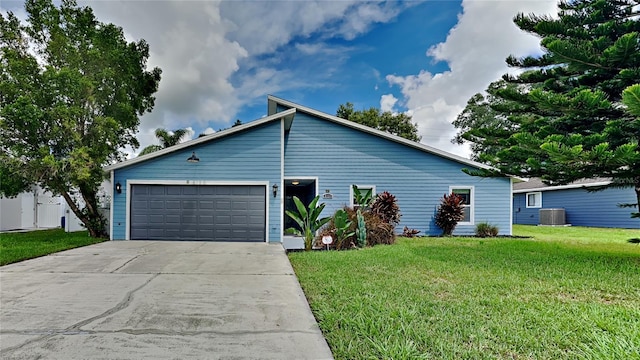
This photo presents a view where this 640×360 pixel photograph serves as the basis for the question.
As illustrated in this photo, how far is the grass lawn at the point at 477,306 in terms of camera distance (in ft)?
9.16

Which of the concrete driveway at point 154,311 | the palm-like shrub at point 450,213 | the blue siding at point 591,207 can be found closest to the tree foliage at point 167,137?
the concrete driveway at point 154,311

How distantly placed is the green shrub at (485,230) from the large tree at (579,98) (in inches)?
185

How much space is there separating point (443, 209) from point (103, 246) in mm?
11155

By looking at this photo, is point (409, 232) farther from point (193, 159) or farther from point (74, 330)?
point (74, 330)

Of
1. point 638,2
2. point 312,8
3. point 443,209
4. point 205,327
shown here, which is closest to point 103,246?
point 205,327

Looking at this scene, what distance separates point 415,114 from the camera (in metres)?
27.5

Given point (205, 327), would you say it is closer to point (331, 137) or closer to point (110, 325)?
point (110, 325)

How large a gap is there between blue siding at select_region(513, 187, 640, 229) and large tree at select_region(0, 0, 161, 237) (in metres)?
21.2

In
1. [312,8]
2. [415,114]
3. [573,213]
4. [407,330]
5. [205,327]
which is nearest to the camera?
[407,330]

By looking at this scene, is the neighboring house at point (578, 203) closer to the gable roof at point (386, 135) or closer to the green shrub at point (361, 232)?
the gable roof at point (386, 135)

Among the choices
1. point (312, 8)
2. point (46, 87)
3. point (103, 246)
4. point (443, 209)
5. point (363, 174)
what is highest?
point (312, 8)

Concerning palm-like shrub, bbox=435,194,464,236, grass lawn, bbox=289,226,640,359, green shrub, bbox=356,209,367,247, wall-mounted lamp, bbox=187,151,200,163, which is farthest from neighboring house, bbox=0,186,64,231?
palm-like shrub, bbox=435,194,464,236

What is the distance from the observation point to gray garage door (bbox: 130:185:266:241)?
10.8 m

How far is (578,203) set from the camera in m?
18.2
